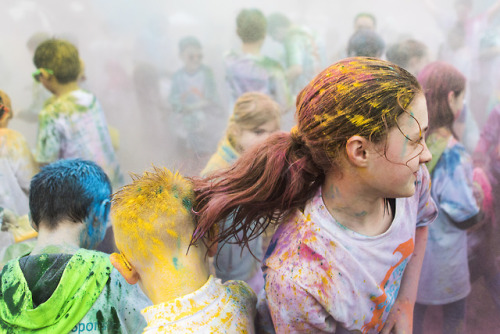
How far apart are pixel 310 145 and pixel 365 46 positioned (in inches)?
88.0

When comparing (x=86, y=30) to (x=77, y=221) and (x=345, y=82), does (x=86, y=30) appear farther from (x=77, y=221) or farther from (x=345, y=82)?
(x=345, y=82)

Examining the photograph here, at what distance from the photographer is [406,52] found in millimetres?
3053

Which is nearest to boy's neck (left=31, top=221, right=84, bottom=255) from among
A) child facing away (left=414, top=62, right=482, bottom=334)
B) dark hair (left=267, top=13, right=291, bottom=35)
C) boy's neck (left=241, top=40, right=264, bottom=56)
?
child facing away (left=414, top=62, right=482, bottom=334)

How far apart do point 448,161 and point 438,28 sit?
2.17 m

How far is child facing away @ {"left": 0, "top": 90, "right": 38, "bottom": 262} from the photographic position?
2562mm

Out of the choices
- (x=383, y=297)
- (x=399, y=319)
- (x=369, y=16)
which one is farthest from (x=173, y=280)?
(x=369, y=16)

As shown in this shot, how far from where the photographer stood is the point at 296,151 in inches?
45.9

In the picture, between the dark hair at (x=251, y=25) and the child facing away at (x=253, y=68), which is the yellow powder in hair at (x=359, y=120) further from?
the dark hair at (x=251, y=25)

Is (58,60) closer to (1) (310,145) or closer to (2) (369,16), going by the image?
(1) (310,145)

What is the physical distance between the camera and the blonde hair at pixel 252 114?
238 cm

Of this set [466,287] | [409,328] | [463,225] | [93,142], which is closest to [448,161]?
[463,225]

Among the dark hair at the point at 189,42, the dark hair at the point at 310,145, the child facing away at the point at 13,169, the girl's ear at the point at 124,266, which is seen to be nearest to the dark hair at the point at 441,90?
the dark hair at the point at 310,145

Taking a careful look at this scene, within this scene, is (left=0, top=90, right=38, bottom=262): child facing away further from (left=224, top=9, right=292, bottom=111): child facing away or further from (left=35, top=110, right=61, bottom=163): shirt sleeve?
(left=224, top=9, right=292, bottom=111): child facing away

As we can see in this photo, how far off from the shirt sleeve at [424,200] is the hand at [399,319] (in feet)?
0.82
